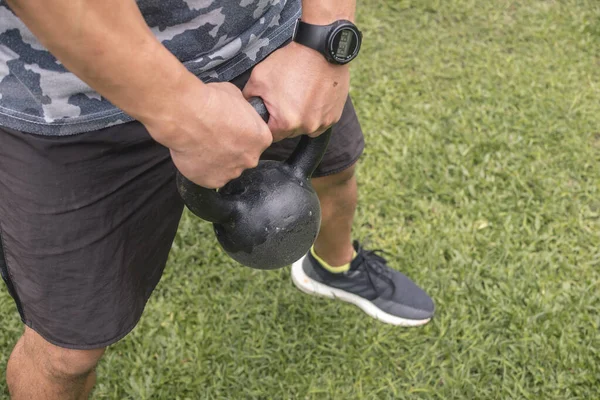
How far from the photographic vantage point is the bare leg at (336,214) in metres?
2.28

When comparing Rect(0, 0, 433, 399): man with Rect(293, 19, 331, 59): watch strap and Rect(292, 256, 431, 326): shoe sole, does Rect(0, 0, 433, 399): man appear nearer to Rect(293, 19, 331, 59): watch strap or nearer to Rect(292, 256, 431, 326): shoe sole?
Rect(293, 19, 331, 59): watch strap

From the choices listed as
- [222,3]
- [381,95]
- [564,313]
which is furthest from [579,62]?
[222,3]

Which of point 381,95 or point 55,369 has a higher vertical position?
point 55,369

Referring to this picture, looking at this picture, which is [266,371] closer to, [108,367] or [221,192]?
[108,367]

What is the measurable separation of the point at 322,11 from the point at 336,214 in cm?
97

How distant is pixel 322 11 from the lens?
62.3 inches

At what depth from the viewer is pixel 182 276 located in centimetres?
291

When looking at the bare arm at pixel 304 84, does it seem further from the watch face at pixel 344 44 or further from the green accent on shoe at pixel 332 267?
the green accent on shoe at pixel 332 267

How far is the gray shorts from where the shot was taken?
1.56 meters

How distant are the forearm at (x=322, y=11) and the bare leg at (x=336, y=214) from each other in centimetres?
71

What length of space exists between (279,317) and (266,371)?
0.25 metres

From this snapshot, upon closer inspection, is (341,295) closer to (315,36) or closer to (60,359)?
(60,359)

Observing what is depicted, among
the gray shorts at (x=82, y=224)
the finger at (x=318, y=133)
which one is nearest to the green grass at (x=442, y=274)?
the gray shorts at (x=82, y=224)

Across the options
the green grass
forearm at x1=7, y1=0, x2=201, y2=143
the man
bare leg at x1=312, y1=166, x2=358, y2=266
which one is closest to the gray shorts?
the man
